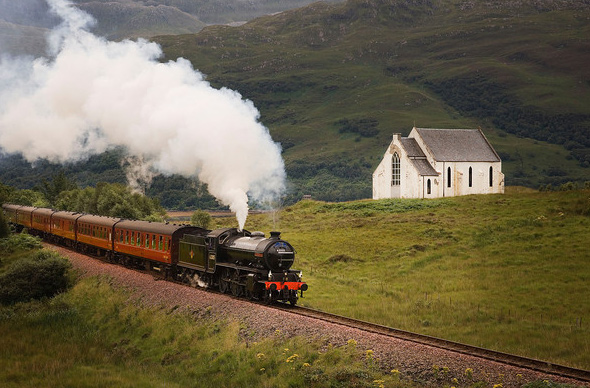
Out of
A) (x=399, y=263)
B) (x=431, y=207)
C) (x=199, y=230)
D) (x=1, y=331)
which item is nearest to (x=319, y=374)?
(x=199, y=230)

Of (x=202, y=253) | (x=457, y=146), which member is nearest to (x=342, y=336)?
(x=202, y=253)

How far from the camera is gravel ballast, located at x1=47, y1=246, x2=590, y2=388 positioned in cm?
1962

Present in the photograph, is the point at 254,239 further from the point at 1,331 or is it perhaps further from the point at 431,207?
the point at 431,207

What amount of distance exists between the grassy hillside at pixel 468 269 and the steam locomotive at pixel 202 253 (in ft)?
16.4

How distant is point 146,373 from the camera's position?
2778cm

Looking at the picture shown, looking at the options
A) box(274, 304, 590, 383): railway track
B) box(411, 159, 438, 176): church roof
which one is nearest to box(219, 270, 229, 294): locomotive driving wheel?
box(274, 304, 590, 383): railway track

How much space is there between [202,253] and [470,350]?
17338 millimetres

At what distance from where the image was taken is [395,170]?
97312mm

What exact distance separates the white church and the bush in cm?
5733

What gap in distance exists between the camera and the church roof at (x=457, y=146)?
9369 cm

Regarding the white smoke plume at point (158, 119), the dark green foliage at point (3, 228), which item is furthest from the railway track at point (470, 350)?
the dark green foliage at point (3, 228)

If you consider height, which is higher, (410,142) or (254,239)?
(410,142)

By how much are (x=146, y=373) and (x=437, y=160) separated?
71.2 meters

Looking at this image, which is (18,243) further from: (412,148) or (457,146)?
(457,146)
